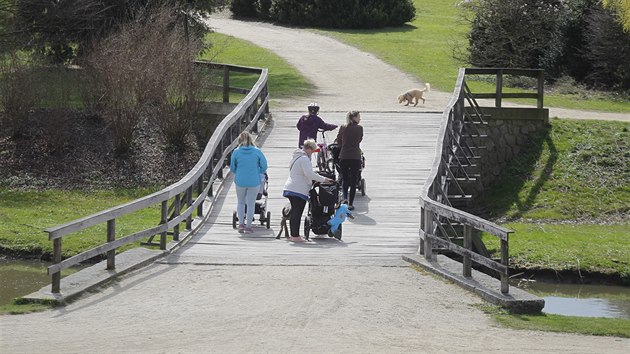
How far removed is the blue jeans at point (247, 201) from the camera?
18344mm

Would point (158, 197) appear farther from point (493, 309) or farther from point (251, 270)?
point (493, 309)

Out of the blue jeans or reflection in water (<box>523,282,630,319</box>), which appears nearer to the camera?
reflection in water (<box>523,282,630,319</box>)

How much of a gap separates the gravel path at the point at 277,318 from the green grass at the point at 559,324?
212 millimetres

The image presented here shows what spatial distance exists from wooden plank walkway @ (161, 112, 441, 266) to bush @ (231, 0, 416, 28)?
989 inches

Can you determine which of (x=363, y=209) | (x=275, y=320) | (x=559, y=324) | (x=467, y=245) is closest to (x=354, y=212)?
(x=363, y=209)

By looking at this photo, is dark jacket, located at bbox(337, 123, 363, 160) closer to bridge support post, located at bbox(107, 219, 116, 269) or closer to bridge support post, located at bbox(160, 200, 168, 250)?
bridge support post, located at bbox(160, 200, 168, 250)

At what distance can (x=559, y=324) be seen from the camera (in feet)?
42.0

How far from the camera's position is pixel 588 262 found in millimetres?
21125

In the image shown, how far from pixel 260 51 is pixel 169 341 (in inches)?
1318

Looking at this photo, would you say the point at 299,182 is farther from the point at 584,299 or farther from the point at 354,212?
the point at 584,299

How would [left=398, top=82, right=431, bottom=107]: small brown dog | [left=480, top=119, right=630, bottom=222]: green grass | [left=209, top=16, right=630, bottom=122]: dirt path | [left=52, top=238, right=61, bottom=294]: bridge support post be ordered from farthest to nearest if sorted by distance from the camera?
1. [left=209, top=16, right=630, bottom=122]: dirt path
2. [left=398, top=82, right=431, bottom=107]: small brown dog
3. [left=480, top=119, right=630, bottom=222]: green grass
4. [left=52, top=238, right=61, bottom=294]: bridge support post

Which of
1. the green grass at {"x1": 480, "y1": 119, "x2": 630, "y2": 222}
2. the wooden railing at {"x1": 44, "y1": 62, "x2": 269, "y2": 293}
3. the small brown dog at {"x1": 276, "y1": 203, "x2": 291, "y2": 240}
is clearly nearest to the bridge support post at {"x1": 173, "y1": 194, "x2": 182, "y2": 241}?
the wooden railing at {"x1": 44, "y1": 62, "x2": 269, "y2": 293}

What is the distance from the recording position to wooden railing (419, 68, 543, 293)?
1418 cm

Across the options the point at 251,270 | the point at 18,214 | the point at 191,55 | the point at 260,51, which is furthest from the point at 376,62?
the point at 251,270
